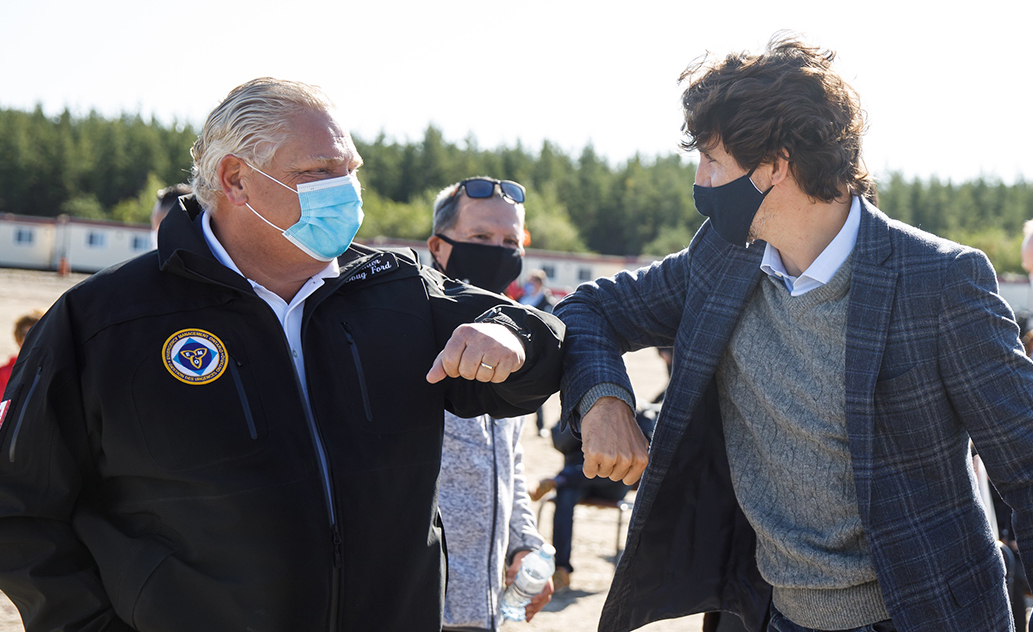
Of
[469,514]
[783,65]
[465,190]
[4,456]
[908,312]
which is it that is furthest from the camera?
[465,190]

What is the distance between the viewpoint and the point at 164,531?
1.89 metres

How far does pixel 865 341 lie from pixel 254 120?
1.59 m

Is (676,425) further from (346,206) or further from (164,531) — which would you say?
(164,531)

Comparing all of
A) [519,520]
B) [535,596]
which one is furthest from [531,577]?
[519,520]

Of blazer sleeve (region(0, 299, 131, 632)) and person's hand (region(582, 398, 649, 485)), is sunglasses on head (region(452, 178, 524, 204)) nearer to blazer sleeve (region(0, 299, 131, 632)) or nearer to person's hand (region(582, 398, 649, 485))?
person's hand (region(582, 398, 649, 485))

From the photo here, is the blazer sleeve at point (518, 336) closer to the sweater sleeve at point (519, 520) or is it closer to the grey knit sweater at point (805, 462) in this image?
the grey knit sweater at point (805, 462)

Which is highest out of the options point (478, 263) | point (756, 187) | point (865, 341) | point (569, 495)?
point (756, 187)

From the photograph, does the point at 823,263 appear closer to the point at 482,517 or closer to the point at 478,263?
the point at 482,517

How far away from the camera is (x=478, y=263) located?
3.44m

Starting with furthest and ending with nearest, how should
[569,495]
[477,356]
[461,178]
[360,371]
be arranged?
[461,178] → [569,495] → [360,371] → [477,356]

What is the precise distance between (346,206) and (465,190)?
4.28ft

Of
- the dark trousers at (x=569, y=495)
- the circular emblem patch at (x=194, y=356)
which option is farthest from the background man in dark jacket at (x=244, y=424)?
the dark trousers at (x=569, y=495)

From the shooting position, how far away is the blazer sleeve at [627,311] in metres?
Answer: 2.38

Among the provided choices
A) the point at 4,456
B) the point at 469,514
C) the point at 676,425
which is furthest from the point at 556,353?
the point at 4,456
